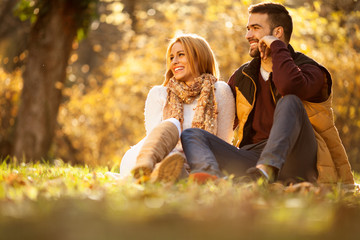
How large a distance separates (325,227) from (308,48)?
7577 millimetres

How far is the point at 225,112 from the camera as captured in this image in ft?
14.4

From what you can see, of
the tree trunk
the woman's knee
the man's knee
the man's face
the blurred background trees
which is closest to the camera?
the man's knee

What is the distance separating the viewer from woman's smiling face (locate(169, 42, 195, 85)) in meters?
4.51

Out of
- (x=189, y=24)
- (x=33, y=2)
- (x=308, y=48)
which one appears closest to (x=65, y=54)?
(x=33, y=2)

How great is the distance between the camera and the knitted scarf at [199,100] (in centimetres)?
424

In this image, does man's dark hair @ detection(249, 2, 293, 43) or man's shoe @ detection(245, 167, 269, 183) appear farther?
man's dark hair @ detection(249, 2, 293, 43)

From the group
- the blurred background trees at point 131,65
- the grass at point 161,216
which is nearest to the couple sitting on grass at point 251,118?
the grass at point 161,216

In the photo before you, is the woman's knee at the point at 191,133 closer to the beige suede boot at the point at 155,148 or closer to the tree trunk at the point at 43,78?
the beige suede boot at the point at 155,148

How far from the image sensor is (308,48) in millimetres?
8969

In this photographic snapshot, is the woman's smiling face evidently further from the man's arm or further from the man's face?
the man's arm

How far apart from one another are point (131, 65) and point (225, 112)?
714cm

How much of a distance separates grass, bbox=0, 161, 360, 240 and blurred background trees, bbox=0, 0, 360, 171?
666cm

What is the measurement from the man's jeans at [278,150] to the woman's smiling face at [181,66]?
38.9 inches

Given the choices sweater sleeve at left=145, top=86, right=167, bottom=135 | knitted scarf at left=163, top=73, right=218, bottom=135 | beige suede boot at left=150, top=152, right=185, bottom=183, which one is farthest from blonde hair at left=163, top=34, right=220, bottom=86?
beige suede boot at left=150, top=152, right=185, bottom=183
